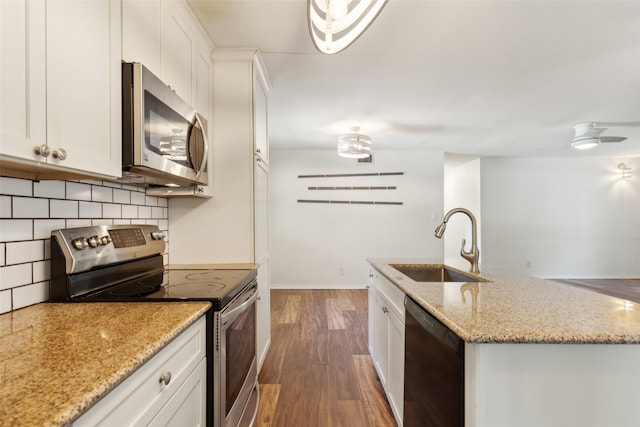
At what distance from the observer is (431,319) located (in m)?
1.09

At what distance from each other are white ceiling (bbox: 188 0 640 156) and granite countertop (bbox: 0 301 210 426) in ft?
5.23

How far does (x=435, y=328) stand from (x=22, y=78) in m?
1.43

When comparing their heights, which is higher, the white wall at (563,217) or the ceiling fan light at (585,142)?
the ceiling fan light at (585,142)

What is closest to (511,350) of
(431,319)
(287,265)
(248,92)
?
(431,319)

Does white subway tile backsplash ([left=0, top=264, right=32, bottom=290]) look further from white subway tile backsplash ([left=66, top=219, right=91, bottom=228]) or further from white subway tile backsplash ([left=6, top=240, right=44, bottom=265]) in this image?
white subway tile backsplash ([left=66, top=219, right=91, bottom=228])

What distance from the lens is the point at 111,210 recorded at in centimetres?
148

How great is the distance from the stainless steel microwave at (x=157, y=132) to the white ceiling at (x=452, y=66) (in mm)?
686

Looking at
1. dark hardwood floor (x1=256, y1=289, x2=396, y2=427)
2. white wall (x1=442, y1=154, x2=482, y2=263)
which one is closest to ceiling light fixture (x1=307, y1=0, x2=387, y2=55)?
dark hardwood floor (x1=256, y1=289, x2=396, y2=427)

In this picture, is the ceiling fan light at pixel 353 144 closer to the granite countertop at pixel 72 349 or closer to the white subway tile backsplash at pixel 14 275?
the granite countertop at pixel 72 349

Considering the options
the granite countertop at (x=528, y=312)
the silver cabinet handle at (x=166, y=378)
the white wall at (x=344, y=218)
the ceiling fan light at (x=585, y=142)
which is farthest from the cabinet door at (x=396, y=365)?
the ceiling fan light at (x=585, y=142)

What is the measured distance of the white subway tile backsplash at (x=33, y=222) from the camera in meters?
0.99

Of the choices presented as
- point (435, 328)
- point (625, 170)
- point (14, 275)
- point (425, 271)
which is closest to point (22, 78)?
point (14, 275)

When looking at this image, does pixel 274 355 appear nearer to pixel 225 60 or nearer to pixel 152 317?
pixel 152 317

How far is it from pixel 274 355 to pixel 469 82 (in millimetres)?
2871
